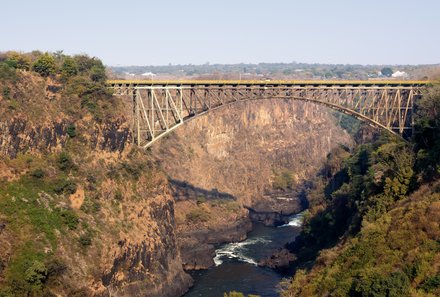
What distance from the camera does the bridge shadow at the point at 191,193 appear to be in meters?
80.9

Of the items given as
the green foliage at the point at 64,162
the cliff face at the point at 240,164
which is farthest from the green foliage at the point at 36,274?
the cliff face at the point at 240,164

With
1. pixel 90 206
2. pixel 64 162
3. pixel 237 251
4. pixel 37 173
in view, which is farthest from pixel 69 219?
pixel 237 251

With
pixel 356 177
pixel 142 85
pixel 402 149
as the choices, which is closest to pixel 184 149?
pixel 142 85

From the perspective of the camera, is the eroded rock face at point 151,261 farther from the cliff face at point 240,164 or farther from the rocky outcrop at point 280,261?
the rocky outcrop at point 280,261

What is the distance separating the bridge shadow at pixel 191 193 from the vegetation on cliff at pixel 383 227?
1616 centimetres

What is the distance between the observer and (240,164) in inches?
3944

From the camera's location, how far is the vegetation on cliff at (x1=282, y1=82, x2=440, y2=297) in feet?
114

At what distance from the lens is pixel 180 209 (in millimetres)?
77812

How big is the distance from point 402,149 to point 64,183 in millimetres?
28635

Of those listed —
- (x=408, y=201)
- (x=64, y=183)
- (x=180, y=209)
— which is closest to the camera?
(x=408, y=201)

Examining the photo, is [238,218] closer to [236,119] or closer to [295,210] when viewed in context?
[295,210]

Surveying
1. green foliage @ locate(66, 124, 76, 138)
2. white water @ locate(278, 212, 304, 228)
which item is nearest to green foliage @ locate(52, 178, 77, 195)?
green foliage @ locate(66, 124, 76, 138)

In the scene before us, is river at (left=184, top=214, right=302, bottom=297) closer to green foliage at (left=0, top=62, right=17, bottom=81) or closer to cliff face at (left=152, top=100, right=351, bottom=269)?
cliff face at (left=152, top=100, right=351, bottom=269)

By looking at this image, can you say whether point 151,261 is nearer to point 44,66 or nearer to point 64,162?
point 64,162
